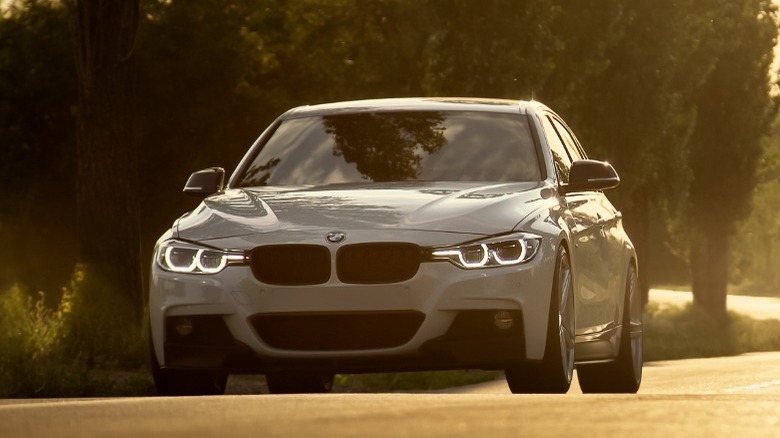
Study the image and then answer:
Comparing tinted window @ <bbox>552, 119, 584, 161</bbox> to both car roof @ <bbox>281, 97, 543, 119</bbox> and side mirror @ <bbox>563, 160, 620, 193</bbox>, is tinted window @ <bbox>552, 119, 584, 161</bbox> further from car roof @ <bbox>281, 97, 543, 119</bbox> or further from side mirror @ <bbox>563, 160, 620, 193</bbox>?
side mirror @ <bbox>563, 160, 620, 193</bbox>

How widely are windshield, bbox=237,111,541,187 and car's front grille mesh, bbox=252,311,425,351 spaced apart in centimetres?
153

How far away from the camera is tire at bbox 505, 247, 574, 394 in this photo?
9.87 meters

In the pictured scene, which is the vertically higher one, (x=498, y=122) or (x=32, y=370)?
(x=498, y=122)

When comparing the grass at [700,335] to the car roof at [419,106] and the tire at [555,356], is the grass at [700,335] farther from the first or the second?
the tire at [555,356]

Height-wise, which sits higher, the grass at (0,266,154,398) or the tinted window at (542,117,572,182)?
the tinted window at (542,117,572,182)

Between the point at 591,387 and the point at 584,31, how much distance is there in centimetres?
2076

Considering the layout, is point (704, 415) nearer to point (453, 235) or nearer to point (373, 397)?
point (373, 397)

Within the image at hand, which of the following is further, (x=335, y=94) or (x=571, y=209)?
(x=335, y=94)

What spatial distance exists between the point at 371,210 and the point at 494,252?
2.34 ft

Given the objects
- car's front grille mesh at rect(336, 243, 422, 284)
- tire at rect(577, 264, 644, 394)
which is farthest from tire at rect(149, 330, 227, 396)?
tire at rect(577, 264, 644, 394)

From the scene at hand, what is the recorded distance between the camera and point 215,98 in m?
29.8

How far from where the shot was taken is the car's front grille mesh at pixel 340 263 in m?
9.59

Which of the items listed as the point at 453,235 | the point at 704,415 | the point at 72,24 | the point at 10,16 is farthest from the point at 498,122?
the point at 10,16

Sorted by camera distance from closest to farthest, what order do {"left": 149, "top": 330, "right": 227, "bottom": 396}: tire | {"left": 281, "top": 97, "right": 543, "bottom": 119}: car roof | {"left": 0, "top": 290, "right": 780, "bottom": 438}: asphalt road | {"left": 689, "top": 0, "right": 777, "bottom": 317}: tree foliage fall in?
1. {"left": 0, "top": 290, "right": 780, "bottom": 438}: asphalt road
2. {"left": 149, "top": 330, "right": 227, "bottom": 396}: tire
3. {"left": 281, "top": 97, "right": 543, "bottom": 119}: car roof
4. {"left": 689, "top": 0, "right": 777, "bottom": 317}: tree foliage
